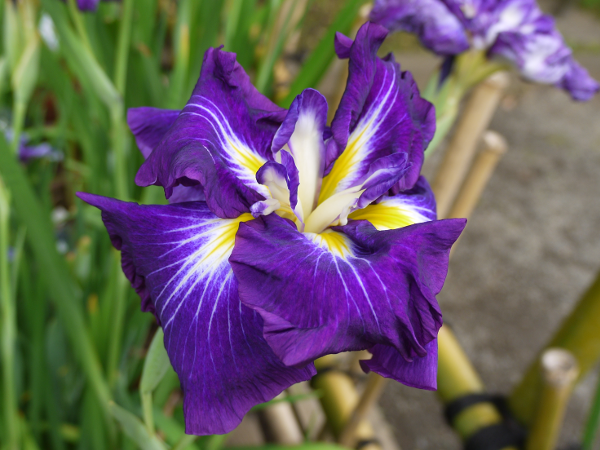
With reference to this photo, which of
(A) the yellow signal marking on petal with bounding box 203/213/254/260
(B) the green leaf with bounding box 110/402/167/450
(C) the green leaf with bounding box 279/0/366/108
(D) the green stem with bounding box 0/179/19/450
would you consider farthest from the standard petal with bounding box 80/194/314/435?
(C) the green leaf with bounding box 279/0/366/108

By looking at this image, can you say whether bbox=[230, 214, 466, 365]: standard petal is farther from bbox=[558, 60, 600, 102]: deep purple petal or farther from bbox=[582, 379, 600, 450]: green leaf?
bbox=[558, 60, 600, 102]: deep purple petal

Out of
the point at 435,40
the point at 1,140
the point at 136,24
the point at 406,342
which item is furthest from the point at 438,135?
the point at 136,24

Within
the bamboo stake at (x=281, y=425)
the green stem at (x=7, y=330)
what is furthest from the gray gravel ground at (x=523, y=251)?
the green stem at (x=7, y=330)

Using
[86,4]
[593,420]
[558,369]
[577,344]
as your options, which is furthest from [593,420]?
[86,4]

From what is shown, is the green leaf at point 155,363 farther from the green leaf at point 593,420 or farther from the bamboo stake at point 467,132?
the bamboo stake at point 467,132

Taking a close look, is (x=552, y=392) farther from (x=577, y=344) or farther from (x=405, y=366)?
(x=405, y=366)

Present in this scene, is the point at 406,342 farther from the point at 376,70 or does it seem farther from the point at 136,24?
the point at 136,24
